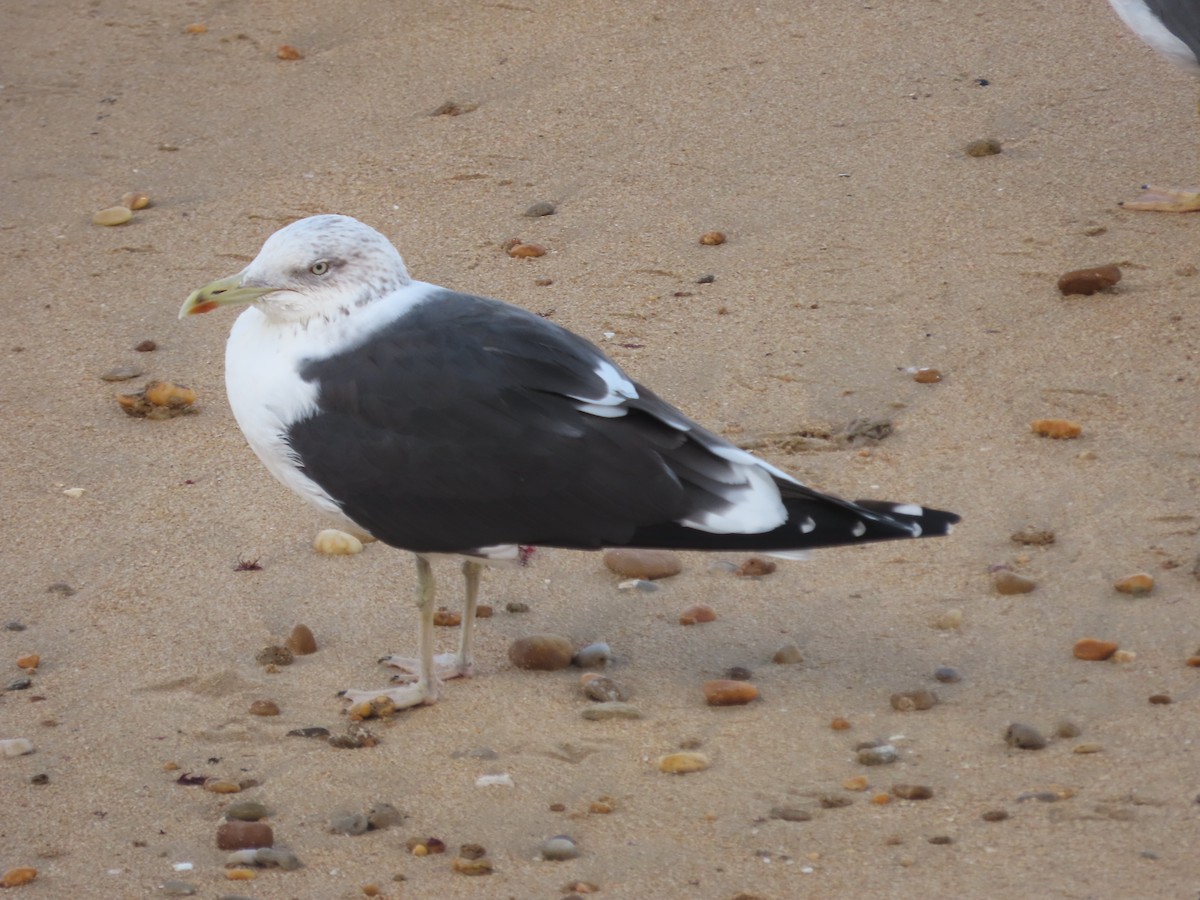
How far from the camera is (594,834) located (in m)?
3.57

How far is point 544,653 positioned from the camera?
4.39 metres

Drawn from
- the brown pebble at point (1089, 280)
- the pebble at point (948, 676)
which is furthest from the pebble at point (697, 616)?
the brown pebble at point (1089, 280)

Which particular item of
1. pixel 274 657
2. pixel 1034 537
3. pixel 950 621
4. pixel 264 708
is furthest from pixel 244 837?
pixel 1034 537

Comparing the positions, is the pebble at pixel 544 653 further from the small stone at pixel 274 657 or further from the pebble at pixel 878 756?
the pebble at pixel 878 756

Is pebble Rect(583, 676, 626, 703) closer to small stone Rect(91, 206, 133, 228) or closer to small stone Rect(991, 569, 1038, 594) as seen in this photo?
small stone Rect(991, 569, 1038, 594)

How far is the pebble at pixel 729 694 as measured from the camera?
4082 millimetres

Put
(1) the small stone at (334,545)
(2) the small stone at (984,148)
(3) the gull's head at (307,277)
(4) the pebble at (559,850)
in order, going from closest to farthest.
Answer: (4) the pebble at (559,850) < (3) the gull's head at (307,277) < (1) the small stone at (334,545) < (2) the small stone at (984,148)

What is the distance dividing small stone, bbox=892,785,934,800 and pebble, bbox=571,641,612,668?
1.03 meters

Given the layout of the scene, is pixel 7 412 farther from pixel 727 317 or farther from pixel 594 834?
pixel 594 834

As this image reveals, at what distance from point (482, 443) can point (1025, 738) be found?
1450mm

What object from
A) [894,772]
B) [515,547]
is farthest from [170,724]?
[894,772]

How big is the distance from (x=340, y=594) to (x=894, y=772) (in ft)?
5.86

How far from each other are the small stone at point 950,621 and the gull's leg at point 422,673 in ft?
4.36

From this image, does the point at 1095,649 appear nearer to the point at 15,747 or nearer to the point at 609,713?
the point at 609,713
